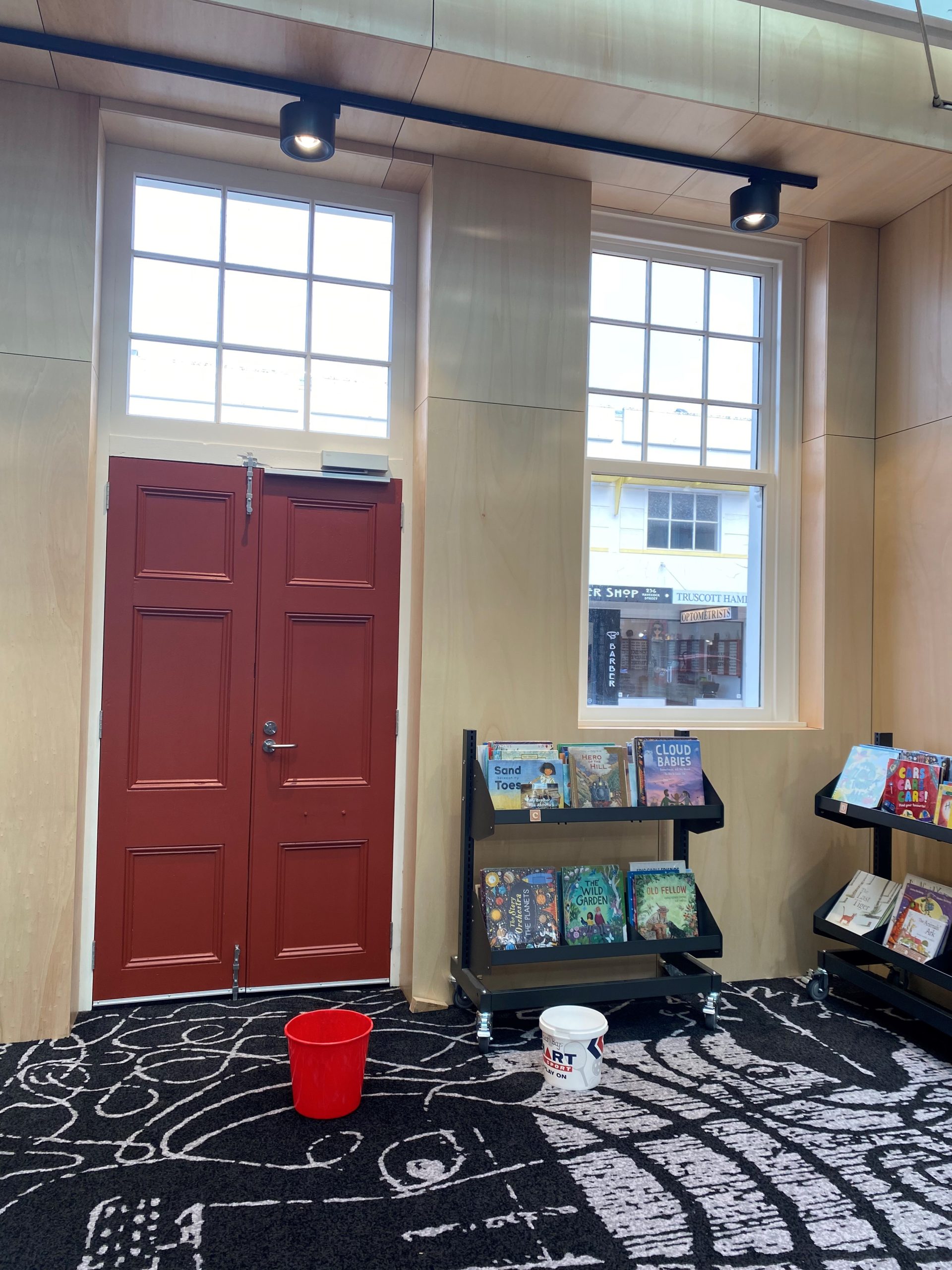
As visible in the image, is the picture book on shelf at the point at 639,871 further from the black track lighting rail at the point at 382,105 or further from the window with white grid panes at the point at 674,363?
the black track lighting rail at the point at 382,105

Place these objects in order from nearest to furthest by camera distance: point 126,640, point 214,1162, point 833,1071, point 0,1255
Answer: point 0,1255 < point 214,1162 < point 833,1071 < point 126,640

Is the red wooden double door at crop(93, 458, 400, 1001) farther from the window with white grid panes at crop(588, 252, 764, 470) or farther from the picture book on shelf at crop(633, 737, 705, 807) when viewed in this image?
the window with white grid panes at crop(588, 252, 764, 470)

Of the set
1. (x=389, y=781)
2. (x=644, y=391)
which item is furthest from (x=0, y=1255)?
(x=644, y=391)

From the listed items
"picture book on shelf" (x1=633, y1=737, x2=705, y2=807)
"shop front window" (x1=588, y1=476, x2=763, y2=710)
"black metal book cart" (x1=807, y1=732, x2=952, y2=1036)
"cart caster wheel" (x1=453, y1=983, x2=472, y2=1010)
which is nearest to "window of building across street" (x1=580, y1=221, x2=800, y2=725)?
"shop front window" (x1=588, y1=476, x2=763, y2=710)

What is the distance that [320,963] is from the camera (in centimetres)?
368

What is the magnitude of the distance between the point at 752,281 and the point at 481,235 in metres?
1.48

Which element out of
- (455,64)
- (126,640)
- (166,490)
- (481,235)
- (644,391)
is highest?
(455,64)

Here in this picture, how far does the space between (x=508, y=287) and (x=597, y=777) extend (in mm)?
2091

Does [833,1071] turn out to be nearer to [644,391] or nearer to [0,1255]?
[0,1255]

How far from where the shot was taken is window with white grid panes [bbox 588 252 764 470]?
13.4 feet

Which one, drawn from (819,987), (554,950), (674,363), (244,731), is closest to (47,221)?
(244,731)

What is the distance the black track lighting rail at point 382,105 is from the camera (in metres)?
3.03

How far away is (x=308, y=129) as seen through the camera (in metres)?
3.15

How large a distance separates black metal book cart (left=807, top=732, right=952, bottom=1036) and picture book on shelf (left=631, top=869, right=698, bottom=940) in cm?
62
